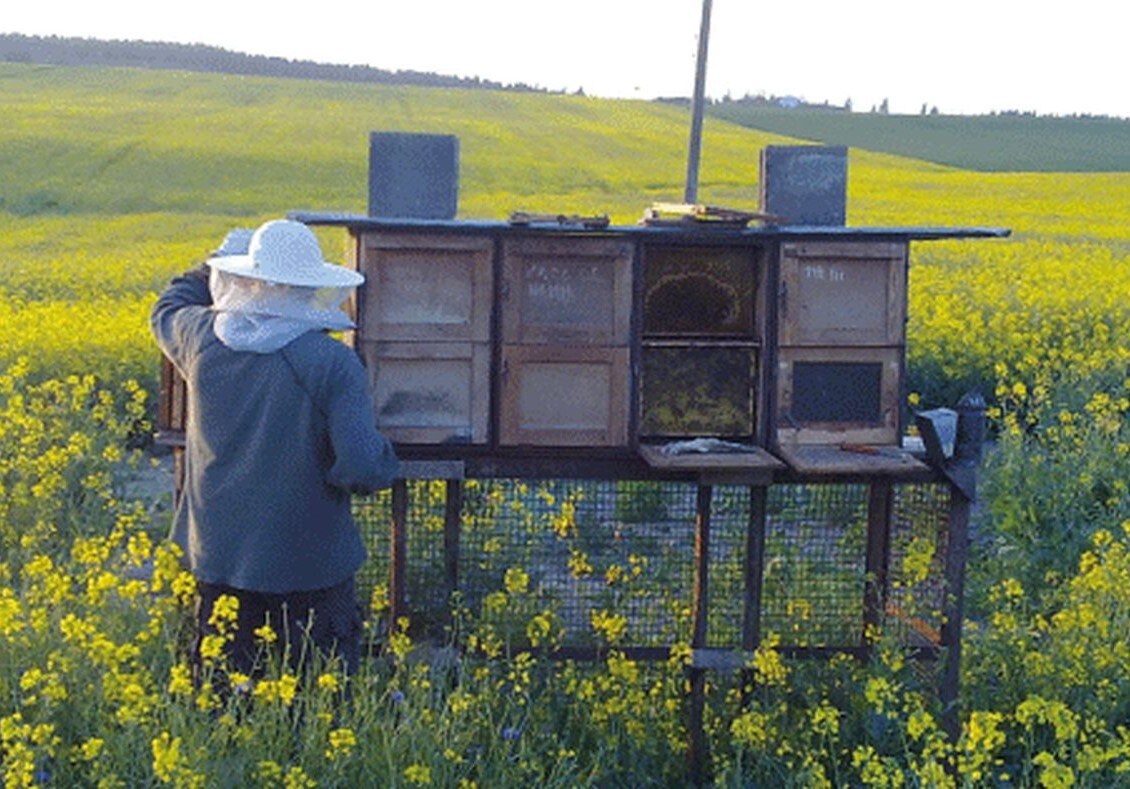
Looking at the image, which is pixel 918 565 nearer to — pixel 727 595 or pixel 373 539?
pixel 727 595

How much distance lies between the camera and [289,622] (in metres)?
5.51

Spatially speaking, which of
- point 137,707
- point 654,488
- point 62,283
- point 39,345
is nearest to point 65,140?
point 62,283

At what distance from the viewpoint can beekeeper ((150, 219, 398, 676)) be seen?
5.15m

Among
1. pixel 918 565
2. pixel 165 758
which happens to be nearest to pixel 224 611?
pixel 165 758

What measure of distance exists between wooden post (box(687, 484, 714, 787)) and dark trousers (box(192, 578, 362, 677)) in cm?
132

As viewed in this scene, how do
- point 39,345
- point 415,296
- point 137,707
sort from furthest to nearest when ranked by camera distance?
point 39,345 → point 415,296 → point 137,707

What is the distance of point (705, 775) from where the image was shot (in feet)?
20.3

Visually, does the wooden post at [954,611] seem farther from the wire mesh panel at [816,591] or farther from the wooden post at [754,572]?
the wooden post at [754,572]

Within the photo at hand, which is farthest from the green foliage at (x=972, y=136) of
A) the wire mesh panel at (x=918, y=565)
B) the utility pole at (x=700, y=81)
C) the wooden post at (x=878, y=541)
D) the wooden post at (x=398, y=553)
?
the wooden post at (x=398, y=553)

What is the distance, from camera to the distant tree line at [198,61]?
261ft

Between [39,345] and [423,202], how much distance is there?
289 inches

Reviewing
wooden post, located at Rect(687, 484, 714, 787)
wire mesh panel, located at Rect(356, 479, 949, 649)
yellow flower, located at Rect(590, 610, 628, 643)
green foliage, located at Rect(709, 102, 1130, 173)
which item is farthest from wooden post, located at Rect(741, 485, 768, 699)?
green foliage, located at Rect(709, 102, 1130, 173)

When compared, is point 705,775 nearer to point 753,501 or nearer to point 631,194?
point 753,501

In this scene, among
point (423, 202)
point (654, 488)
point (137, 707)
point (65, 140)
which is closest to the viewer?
point (137, 707)
